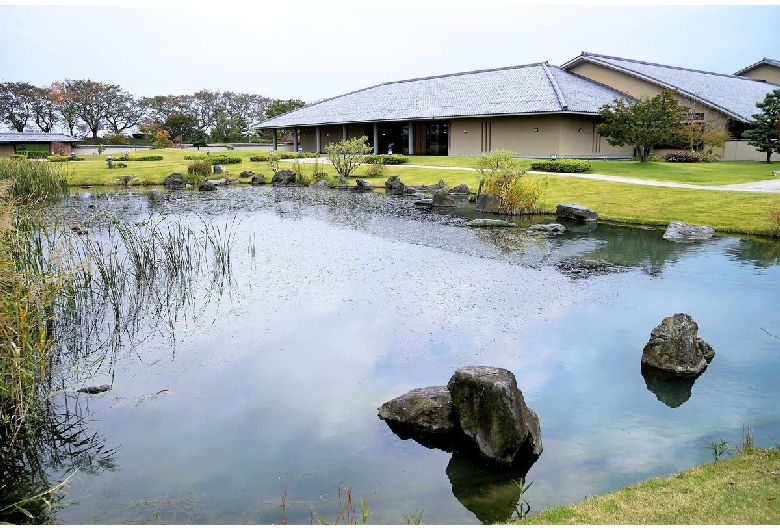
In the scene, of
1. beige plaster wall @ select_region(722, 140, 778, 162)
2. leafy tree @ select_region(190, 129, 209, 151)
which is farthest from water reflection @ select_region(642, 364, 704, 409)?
leafy tree @ select_region(190, 129, 209, 151)

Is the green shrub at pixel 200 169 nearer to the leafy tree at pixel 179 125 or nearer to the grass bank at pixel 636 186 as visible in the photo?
the grass bank at pixel 636 186

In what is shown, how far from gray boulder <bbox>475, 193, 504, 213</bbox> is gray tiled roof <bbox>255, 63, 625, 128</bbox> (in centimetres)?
1236

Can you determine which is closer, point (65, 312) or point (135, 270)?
point (65, 312)

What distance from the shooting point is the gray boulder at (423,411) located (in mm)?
6559

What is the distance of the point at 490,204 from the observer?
21.4 m

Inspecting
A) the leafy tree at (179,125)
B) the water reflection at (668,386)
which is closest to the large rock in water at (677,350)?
the water reflection at (668,386)

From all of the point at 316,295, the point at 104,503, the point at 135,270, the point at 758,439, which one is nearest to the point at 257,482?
the point at 104,503

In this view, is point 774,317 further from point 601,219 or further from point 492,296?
point 601,219

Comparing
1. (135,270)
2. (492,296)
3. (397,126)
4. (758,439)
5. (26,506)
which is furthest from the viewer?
(397,126)

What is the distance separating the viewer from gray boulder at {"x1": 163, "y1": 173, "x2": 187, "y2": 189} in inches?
1202

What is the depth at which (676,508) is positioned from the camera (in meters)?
4.59

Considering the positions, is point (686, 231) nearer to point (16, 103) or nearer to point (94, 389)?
point (94, 389)

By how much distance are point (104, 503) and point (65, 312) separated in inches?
188

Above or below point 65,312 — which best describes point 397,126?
above
